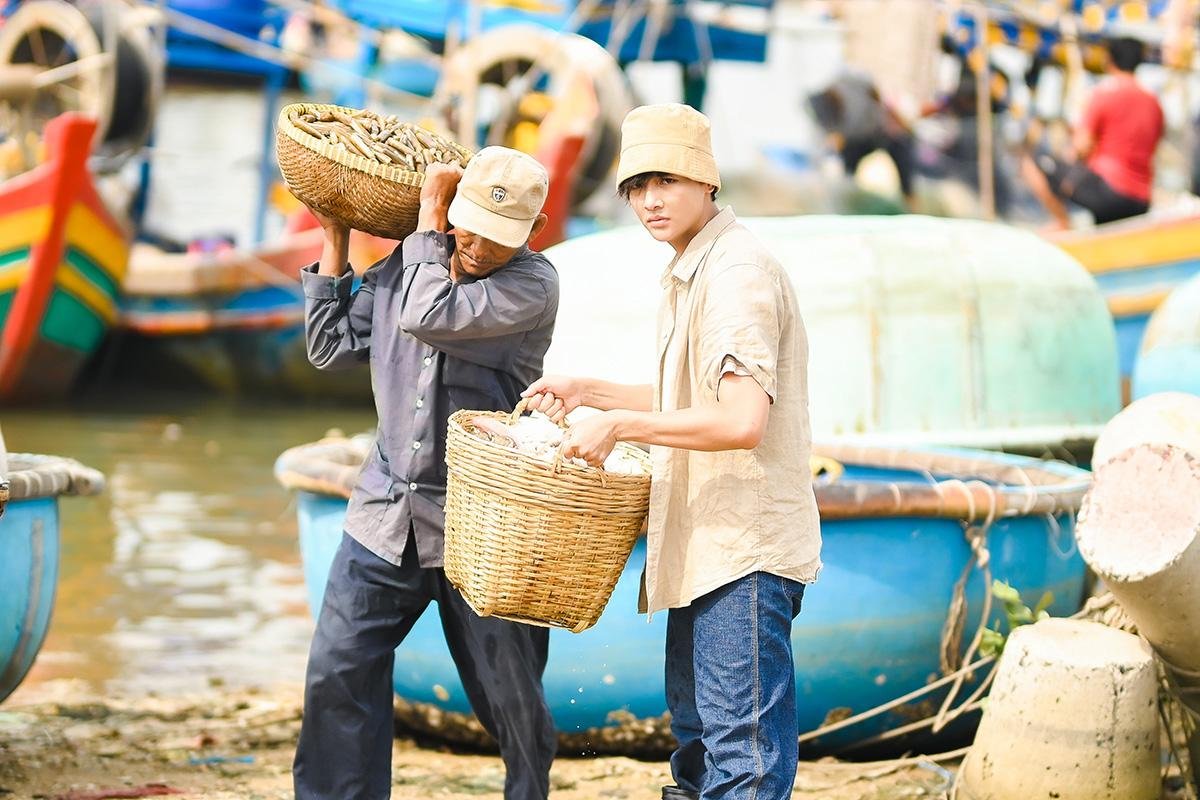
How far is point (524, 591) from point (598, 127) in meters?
11.0

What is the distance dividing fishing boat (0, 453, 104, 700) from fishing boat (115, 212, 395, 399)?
10236mm

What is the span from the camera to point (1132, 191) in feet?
37.2

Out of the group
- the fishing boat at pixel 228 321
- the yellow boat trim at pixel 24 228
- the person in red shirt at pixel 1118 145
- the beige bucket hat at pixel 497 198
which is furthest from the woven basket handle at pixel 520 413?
the fishing boat at pixel 228 321

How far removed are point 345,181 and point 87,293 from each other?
39.6ft

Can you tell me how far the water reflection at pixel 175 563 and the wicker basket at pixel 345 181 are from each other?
8.47ft

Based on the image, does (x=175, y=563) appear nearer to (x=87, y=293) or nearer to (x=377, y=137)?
(x=377, y=137)

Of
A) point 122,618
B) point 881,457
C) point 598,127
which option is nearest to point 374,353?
point 881,457

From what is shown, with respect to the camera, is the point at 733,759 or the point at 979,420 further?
the point at 979,420

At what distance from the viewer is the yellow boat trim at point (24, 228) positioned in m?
13.5

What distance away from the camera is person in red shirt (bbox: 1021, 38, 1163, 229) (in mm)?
11031

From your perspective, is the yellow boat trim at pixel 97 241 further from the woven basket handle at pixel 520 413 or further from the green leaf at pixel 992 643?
the woven basket handle at pixel 520 413

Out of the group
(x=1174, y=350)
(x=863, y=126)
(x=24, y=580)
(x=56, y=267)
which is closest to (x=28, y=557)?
(x=24, y=580)

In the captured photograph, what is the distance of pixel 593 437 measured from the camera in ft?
9.02

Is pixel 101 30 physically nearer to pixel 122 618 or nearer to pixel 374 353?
pixel 122 618
